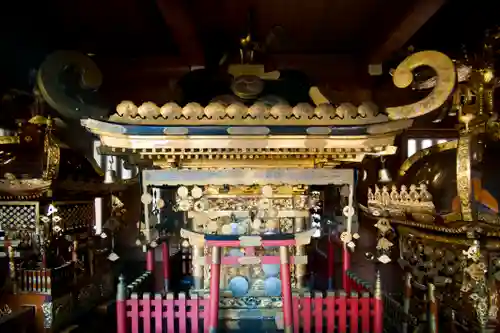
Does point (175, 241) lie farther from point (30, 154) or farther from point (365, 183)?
point (365, 183)

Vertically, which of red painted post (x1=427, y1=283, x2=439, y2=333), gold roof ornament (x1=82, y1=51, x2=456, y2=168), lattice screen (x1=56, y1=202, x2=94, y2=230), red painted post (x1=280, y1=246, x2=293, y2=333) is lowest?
red painted post (x1=427, y1=283, x2=439, y2=333)

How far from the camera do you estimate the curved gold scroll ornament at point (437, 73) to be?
10.6ft

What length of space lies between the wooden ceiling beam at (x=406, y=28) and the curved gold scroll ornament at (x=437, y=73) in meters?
0.87

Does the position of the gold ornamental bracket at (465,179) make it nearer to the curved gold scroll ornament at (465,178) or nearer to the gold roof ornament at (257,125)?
the curved gold scroll ornament at (465,178)

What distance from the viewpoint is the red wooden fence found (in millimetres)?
3932

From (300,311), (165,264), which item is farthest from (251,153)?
(165,264)

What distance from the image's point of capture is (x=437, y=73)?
10.8 ft

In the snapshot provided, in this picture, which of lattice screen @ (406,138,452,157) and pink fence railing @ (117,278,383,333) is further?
lattice screen @ (406,138,452,157)

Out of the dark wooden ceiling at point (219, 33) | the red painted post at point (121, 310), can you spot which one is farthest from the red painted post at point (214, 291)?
the dark wooden ceiling at point (219, 33)

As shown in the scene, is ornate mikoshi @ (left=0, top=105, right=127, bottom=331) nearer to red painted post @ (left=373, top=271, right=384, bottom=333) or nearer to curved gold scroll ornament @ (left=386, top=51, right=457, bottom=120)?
red painted post @ (left=373, top=271, right=384, bottom=333)

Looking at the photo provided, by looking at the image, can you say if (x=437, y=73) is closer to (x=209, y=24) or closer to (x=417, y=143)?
(x=209, y=24)

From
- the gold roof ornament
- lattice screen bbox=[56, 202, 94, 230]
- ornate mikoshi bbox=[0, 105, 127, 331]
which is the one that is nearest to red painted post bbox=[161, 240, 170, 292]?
ornate mikoshi bbox=[0, 105, 127, 331]

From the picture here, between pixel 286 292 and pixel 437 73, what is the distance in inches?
83.7

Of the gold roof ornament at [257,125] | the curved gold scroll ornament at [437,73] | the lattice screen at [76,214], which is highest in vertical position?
the curved gold scroll ornament at [437,73]
